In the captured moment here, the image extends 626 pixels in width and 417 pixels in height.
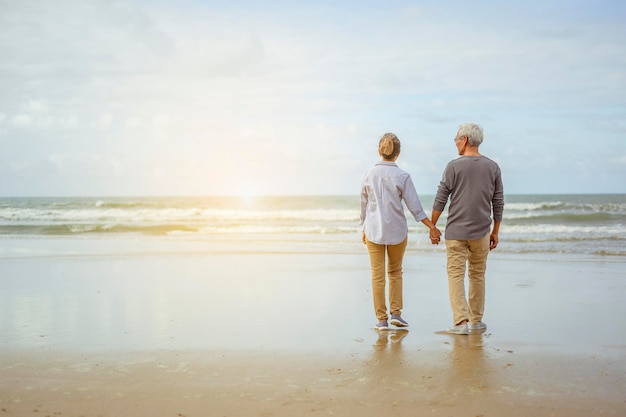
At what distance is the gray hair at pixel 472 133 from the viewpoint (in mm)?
5578

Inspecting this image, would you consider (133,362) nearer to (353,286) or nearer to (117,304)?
(117,304)

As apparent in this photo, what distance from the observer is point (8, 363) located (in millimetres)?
4500

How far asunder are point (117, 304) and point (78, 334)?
1.49 meters

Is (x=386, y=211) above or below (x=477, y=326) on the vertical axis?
above

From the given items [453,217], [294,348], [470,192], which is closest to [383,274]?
[453,217]

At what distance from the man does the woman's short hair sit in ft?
1.60

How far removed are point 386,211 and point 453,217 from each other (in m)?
0.59

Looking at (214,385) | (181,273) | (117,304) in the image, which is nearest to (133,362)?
(214,385)

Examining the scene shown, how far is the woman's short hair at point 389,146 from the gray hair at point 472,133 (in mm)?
557

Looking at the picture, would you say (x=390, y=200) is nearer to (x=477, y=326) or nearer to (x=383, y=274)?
(x=383, y=274)

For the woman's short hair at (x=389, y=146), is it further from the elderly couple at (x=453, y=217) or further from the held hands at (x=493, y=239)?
the held hands at (x=493, y=239)

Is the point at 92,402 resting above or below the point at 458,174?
below

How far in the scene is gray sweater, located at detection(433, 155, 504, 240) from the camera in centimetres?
555

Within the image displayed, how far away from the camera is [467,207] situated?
5.57 m
